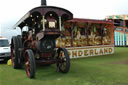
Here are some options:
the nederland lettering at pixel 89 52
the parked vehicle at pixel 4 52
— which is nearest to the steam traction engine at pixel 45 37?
the parked vehicle at pixel 4 52

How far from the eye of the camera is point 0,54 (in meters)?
7.73

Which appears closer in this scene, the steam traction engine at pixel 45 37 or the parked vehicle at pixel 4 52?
the steam traction engine at pixel 45 37

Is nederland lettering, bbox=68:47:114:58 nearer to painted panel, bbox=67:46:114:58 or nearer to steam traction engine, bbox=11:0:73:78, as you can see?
painted panel, bbox=67:46:114:58

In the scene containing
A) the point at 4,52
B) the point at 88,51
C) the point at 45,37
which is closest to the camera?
the point at 45,37

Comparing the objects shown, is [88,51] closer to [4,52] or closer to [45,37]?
[4,52]

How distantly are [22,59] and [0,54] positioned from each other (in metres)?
2.77

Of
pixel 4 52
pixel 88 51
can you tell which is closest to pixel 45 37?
pixel 4 52

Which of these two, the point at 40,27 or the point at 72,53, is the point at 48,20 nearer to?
the point at 40,27

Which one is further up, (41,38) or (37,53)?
(41,38)

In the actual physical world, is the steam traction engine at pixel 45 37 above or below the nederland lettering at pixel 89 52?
above

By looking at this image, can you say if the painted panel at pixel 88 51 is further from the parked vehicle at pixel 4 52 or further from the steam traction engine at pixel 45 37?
the steam traction engine at pixel 45 37

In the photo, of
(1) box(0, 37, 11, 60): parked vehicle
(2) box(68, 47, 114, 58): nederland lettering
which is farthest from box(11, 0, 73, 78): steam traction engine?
(2) box(68, 47, 114, 58): nederland lettering

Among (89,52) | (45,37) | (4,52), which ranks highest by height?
(45,37)

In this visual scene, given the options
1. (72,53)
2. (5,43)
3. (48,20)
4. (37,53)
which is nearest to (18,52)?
(37,53)
